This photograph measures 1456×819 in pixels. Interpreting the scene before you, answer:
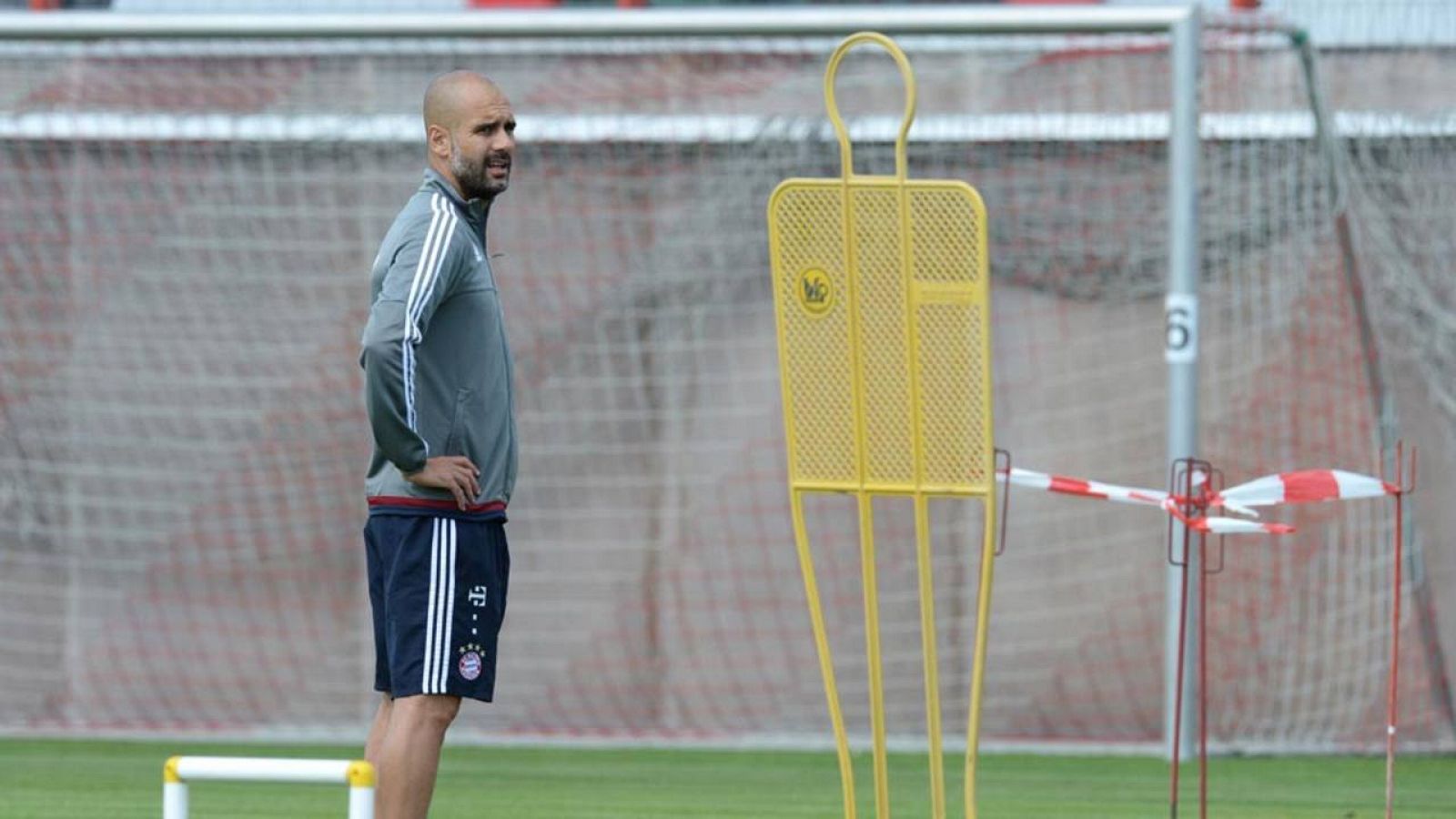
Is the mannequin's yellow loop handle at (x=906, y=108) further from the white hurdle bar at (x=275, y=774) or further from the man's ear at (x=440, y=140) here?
the white hurdle bar at (x=275, y=774)

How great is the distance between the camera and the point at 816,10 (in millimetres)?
8102

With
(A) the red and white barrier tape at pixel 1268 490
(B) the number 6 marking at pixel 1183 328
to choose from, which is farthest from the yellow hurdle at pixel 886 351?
(B) the number 6 marking at pixel 1183 328

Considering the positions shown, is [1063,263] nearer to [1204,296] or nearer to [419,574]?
[1204,296]

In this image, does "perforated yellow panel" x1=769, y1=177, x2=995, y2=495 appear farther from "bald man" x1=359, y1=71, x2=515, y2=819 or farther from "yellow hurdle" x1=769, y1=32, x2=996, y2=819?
"bald man" x1=359, y1=71, x2=515, y2=819

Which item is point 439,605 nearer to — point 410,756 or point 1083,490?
point 410,756

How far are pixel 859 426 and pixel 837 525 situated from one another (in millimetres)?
4558

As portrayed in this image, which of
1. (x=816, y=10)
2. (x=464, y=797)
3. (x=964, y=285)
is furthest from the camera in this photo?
(x=816, y=10)

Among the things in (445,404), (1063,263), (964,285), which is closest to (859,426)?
(964,285)

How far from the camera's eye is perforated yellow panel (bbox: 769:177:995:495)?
449 cm

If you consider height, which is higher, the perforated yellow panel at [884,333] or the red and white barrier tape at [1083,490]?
the perforated yellow panel at [884,333]

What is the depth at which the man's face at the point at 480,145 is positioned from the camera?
4734 mm

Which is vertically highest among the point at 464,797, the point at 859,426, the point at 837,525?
the point at 859,426

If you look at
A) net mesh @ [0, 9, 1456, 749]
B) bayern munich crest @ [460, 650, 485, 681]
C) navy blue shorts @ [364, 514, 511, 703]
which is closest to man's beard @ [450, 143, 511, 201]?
navy blue shorts @ [364, 514, 511, 703]

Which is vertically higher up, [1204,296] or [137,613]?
[1204,296]
